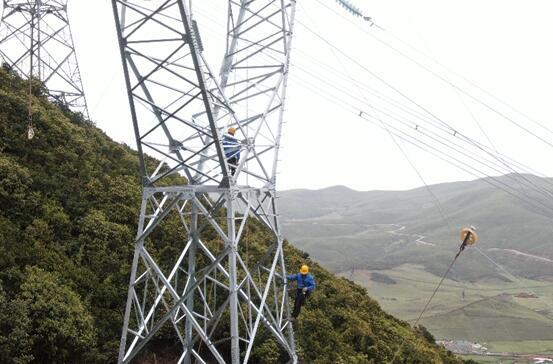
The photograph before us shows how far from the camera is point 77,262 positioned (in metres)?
14.9

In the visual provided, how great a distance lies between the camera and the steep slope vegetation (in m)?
12.2

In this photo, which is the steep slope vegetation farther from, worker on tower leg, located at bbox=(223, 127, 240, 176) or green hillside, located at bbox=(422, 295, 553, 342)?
green hillside, located at bbox=(422, 295, 553, 342)

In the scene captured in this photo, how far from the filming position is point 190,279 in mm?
11703

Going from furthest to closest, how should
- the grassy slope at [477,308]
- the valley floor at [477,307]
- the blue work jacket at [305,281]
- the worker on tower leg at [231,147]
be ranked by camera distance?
the grassy slope at [477,308] < the valley floor at [477,307] < the blue work jacket at [305,281] < the worker on tower leg at [231,147]

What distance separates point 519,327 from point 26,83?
11276 centimetres

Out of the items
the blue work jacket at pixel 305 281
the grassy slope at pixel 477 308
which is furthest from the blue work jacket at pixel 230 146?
the grassy slope at pixel 477 308

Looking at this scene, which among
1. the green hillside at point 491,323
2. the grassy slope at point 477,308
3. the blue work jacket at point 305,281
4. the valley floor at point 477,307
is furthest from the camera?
the green hillside at point 491,323

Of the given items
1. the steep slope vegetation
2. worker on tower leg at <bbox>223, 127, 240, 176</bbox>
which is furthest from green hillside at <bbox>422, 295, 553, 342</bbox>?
worker on tower leg at <bbox>223, 127, 240, 176</bbox>

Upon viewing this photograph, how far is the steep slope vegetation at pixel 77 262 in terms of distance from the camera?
39.9ft

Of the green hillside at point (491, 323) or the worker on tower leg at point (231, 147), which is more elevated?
the worker on tower leg at point (231, 147)

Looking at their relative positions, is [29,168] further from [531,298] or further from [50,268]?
[531,298]

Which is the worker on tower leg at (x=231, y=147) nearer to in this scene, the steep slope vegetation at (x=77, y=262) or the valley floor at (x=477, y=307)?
the steep slope vegetation at (x=77, y=262)

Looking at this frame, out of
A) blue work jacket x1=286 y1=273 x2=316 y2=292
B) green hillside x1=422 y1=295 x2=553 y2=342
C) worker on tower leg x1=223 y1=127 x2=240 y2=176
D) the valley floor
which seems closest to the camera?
worker on tower leg x1=223 y1=127 x2=240 y2=176

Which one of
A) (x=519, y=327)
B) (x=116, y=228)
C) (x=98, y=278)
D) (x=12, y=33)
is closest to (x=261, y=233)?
(x=116, y=228)
